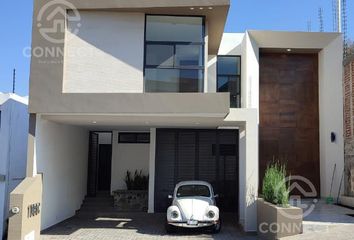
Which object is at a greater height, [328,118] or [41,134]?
[328,118]

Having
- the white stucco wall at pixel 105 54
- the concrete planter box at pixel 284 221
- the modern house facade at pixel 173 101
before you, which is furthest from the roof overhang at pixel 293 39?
the concrete planter box at pixel 284 221

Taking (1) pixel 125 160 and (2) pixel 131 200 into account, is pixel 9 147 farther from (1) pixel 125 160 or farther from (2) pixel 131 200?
(1) pixel 125 160

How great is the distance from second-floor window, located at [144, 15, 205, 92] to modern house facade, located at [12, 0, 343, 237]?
0.03m

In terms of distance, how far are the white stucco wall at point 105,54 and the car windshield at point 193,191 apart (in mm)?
3341

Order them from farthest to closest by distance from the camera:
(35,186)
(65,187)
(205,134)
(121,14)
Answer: (205,134) → (65,187) → (121,14) → (35,186)

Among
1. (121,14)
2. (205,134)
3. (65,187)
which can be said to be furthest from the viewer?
(205,134)

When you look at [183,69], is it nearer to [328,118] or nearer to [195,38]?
[195,38]

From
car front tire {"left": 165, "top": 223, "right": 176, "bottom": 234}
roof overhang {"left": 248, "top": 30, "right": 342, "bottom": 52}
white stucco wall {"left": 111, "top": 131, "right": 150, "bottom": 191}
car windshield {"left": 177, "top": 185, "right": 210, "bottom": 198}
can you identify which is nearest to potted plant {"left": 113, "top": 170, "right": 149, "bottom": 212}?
white stucco wall {"left": 111, "top": 131, "right": 150, "bottom": 191}

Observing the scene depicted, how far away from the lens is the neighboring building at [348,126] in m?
14.6

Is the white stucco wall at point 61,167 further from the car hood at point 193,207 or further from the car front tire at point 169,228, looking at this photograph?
the car hood at point 193,207

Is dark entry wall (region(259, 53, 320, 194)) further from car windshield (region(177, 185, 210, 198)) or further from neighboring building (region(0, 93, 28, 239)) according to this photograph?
neighboring building (region(0, 93, 28, 239))

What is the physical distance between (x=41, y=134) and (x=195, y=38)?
5.07 m

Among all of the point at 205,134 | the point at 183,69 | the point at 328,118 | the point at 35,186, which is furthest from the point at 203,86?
the point at 328,118

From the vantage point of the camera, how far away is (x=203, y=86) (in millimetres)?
11875
